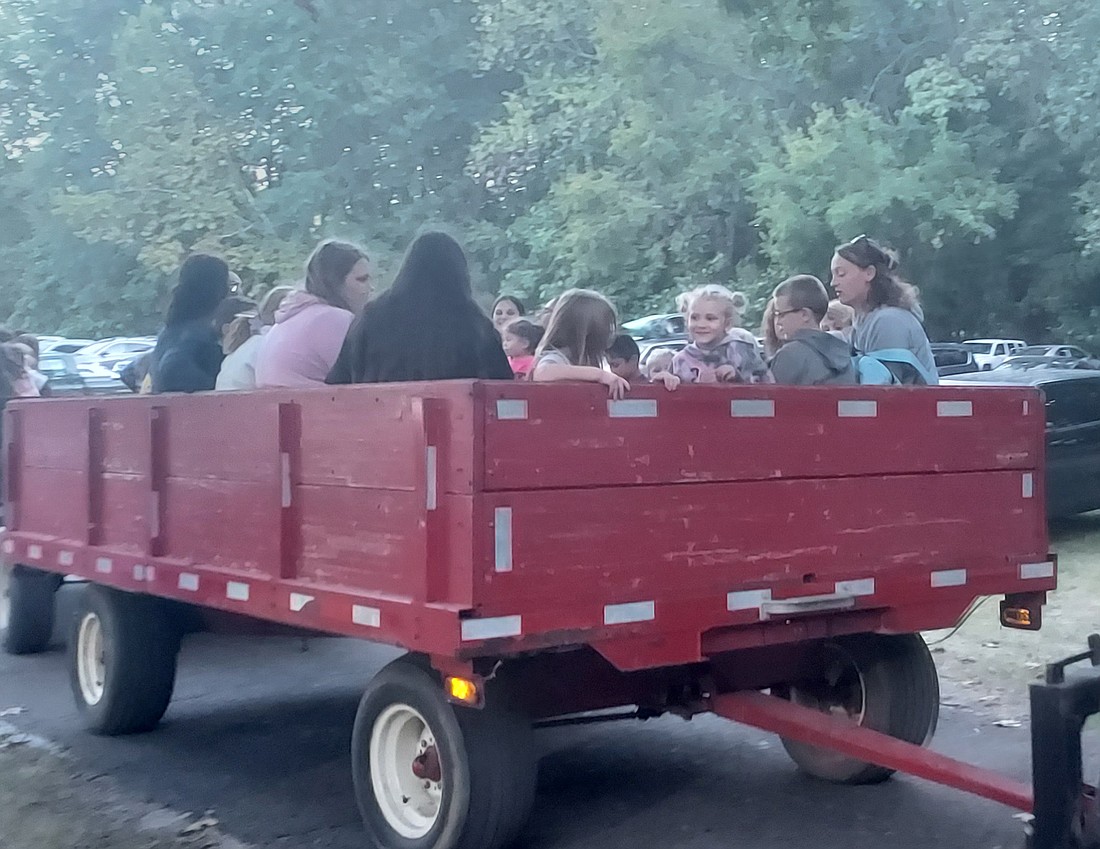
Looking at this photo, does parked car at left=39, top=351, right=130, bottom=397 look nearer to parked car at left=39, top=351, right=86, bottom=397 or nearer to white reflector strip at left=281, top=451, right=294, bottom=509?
parked car at left=39, top=351, right=86, bottom=397

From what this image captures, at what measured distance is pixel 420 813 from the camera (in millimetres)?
4637

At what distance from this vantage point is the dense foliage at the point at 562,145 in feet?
84.5

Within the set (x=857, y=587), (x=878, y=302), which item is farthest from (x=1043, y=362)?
(x=857, y=587)

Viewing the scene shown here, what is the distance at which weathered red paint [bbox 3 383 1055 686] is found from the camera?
4.00 meters

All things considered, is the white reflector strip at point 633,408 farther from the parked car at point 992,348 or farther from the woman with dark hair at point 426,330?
the parked car at point 992,348

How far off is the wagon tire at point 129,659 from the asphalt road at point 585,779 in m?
0.11

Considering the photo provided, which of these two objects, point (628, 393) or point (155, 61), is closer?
point (628, 393)

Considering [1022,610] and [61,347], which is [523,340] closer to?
[1022,610]

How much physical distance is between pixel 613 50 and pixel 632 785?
25.7m

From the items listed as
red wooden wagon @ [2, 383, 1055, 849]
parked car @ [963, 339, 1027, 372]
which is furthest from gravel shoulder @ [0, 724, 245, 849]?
parked car @ [963, 339, 1027, 372]

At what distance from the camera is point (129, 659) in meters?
6.33

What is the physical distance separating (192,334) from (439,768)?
3.13 m

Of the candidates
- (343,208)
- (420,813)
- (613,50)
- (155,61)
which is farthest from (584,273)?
(420,813)

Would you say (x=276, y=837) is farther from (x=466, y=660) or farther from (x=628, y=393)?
(x=628, y=393)
